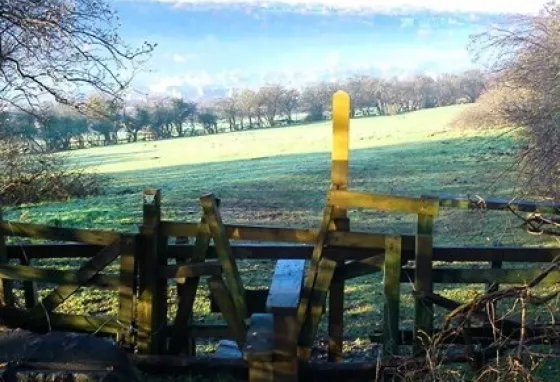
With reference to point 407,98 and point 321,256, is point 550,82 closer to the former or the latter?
point 321,256

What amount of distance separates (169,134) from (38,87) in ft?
176

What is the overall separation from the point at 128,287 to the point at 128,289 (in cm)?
2

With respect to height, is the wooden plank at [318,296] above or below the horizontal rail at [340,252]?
below

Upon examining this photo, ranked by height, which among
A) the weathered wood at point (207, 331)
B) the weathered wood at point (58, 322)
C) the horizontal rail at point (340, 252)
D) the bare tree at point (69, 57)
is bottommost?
the weathered wood at point (207, 331)

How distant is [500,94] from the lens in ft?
52.5

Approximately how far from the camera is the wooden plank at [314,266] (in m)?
5.32

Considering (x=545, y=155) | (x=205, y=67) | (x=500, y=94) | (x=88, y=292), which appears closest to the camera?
(x=88, y=292)

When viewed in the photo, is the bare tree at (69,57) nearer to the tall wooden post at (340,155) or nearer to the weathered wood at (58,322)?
the weathered wood at (58,322)

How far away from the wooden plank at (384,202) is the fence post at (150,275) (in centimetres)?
140

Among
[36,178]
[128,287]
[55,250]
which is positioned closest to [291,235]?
[128,287]

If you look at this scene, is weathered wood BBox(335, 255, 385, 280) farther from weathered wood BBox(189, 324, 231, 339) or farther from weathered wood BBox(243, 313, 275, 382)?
weathered wood BBox(243, 313, 275, 382)

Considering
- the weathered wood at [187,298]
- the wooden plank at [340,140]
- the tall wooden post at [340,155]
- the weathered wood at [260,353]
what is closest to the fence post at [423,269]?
the tall wooden post at [340,155]

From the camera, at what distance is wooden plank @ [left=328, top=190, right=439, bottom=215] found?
5.34 m

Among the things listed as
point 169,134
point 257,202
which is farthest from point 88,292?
point 169,134
